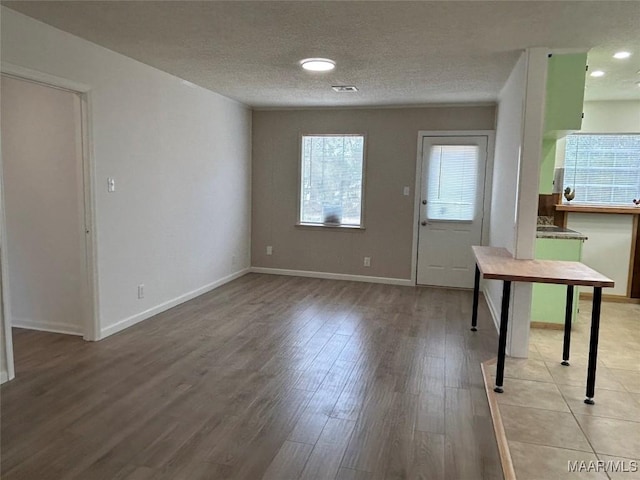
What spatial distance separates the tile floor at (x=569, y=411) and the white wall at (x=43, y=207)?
3298 mm

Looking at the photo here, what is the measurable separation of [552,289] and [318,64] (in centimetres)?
284

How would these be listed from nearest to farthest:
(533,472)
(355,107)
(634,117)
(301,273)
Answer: (533,472) → (634,117) → (355,107) → (301,273)

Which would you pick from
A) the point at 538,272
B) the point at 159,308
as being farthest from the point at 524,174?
the point at 159,308

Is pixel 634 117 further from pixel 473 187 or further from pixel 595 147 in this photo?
pixel 473 187

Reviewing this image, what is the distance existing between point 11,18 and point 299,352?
2947 mm

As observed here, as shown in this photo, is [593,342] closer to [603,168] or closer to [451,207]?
[451,207]

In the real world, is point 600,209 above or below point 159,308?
above

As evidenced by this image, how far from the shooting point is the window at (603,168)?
5473 mm

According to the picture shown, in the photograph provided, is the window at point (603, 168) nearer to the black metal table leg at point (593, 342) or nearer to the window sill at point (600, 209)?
the window sill at point (600, 209)

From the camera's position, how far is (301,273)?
6457 mm

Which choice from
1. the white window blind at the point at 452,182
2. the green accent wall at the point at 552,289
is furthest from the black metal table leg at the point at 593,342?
the white window blind at the point at 452,182

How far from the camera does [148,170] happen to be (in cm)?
421

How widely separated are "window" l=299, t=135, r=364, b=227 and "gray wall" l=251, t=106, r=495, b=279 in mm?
108

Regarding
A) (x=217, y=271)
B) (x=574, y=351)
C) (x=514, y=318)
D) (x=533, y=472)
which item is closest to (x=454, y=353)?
(x=514, y=318)
